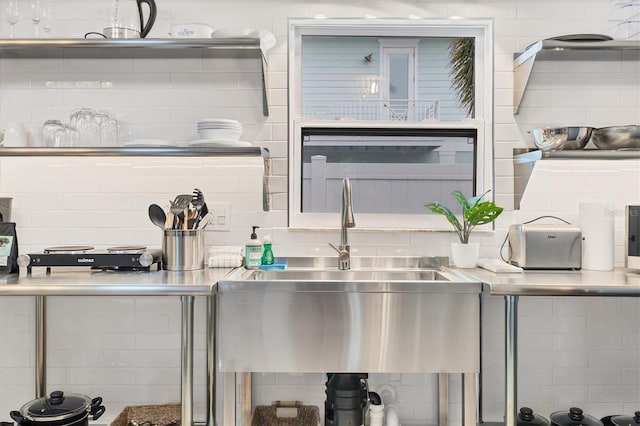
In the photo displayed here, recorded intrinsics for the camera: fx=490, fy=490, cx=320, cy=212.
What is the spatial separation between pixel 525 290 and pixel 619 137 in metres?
0.91

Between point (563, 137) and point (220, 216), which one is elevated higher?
point (563, 137)

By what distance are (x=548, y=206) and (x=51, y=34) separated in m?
2.53

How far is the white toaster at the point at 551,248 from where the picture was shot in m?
2.08

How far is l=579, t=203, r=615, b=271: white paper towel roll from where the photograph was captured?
211cm

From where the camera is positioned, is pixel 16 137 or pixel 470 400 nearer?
pixel 470 400

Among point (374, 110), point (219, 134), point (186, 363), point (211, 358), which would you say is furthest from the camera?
point (374, 110)

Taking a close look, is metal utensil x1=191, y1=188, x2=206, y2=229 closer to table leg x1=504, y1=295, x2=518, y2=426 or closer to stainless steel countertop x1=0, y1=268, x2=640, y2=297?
stainless steel countertop x1=0, y1=268, x2=640, y2=297

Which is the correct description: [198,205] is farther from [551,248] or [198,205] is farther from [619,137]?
[619,137]

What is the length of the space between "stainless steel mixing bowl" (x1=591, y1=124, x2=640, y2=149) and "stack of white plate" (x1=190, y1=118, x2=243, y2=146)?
5.13 feet

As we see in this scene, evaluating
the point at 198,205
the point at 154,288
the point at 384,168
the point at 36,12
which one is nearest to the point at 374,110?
the point at 384,168

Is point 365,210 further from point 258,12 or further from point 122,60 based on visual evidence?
Answer: point 122,60

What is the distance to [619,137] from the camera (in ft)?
6.84

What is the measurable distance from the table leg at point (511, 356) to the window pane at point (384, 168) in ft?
2.65

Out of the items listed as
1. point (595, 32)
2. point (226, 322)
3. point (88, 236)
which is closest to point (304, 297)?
point (226, 322)
